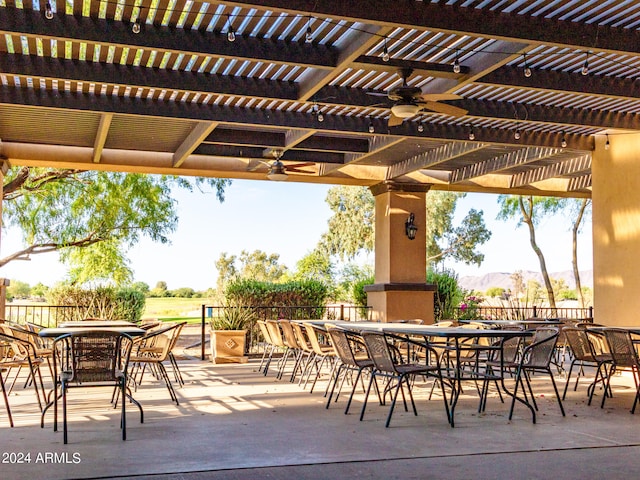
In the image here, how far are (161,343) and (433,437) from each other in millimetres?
5057

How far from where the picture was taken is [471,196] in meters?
43.0

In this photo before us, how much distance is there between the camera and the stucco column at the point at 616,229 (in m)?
10.5

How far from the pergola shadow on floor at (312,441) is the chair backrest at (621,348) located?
1.57 feet

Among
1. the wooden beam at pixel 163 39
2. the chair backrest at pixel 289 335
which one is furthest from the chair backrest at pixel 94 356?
the chair backrest at pixel 289 335

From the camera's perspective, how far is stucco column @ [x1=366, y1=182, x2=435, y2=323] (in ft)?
45.3

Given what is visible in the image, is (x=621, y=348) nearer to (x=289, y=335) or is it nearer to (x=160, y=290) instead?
(x=289, y=335)

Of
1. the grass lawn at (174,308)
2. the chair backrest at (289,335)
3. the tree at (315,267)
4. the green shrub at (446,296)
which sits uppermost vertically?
the tree at (315,267)

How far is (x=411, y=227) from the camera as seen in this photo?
14023 millimetres

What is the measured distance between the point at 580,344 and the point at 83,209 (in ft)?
39.9

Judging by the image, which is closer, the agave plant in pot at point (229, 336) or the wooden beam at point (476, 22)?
the wooden beam at point (476, 22)

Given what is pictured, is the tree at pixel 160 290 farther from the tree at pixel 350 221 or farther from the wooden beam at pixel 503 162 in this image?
the wooden beam at pixel 503 162

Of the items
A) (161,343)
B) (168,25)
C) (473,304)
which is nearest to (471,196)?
(473,304)

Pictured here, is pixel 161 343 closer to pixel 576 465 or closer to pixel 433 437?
pixel 433 437

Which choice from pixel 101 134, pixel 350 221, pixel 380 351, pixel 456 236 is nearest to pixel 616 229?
pixel 380 351
